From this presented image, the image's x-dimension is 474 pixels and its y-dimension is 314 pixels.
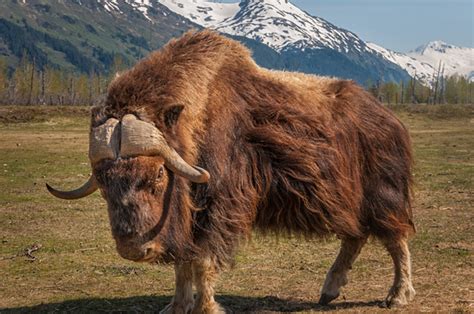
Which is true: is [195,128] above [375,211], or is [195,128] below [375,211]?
above

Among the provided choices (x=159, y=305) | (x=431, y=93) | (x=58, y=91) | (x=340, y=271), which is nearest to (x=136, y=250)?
(x=159, y=305)

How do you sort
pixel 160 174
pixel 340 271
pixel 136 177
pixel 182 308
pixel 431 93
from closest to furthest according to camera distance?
pixel 136 177
pixel 160 174
pixel 182 308
pixel 340 271
pixel 431 93

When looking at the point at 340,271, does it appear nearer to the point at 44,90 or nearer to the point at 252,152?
the point at 252,152

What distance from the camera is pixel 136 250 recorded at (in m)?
4.78

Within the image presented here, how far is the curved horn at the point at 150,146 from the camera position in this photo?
482 centimetres

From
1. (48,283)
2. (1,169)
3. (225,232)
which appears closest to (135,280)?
(48,283)

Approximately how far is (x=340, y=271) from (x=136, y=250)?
8.89 ft

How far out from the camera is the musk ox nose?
4.73m

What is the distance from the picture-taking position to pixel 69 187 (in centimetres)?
1619

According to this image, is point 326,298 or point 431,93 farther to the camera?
point 431,93

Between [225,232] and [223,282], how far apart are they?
2.18 meters

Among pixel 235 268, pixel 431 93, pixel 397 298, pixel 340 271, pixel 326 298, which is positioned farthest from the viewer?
pixel 431 93

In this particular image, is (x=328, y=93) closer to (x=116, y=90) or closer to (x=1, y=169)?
(x=116, y=90)

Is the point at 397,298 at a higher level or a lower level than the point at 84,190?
lower
